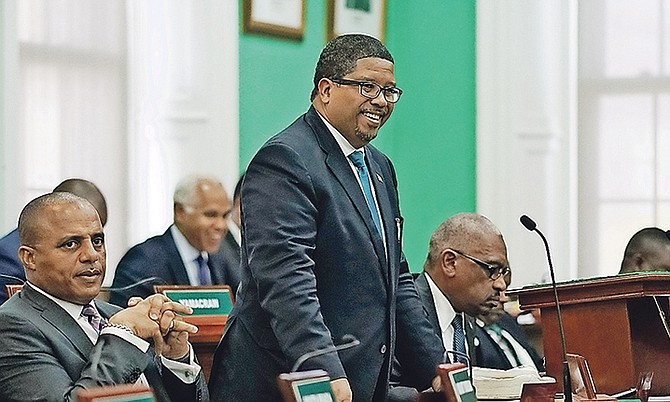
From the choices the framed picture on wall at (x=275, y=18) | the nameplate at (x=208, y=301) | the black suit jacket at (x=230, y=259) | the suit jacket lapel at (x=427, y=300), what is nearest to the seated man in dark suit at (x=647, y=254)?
the suit jacket lapel at (x=427, y=300)

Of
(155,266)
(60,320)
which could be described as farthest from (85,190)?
(60,320)

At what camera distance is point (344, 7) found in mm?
7043

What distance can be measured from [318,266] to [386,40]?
172 inches

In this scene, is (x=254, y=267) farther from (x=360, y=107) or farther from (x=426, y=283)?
(x=426, y=283)

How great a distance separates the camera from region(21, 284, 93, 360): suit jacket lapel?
10.1 ft

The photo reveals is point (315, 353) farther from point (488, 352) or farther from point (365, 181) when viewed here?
point (488, 352)

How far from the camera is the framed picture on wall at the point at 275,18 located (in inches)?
254

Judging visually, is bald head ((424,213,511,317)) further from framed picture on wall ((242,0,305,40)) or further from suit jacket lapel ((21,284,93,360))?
framed picture on wall ((242,0,305,40))

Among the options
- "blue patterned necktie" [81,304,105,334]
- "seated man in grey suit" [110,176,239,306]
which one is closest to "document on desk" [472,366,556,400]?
"blue patterned necktie" [81,304,105,334]

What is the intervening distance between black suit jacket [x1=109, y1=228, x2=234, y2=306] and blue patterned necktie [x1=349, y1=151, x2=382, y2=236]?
1756 mm

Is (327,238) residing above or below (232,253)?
above

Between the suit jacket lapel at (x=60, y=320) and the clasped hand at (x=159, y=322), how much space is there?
0.30ft

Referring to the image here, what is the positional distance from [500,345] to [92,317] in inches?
71.1

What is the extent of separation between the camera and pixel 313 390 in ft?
7.84
